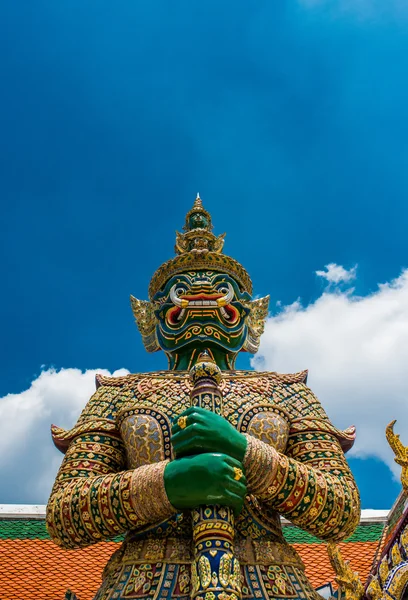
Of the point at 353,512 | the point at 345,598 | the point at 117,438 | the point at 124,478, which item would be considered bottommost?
the point at 345,598

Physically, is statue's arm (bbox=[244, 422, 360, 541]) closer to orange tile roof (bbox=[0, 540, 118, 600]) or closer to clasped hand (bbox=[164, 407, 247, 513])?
clasped hand (bbox=[164, 407, 247, 513])

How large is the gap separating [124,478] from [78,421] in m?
0.79

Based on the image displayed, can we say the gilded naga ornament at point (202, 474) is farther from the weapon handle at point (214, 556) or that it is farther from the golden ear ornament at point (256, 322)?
the golden ear ornament at point (256, 322)

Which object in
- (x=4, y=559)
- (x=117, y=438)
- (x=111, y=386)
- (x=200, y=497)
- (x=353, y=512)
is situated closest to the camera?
(x=200, y=497)

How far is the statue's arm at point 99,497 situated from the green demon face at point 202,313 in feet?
2.98

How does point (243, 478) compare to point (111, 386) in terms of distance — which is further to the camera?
point (111, 386)

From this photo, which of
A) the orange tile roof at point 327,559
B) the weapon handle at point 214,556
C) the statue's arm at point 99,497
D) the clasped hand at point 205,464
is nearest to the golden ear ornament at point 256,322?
the statue's arm at point 99,497

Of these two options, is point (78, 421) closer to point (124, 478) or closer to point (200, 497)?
point (124, 478)

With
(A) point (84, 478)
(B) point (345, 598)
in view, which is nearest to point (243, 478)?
(A) point (84, 478)

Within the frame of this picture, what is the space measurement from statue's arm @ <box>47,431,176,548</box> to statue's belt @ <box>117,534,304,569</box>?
0.12 m

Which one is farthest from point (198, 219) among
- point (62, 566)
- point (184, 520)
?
point (62, 566)

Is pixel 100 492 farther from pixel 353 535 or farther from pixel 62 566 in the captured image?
pixel 353 535

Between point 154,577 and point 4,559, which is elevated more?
point 4,559

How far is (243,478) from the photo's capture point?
311 cm
